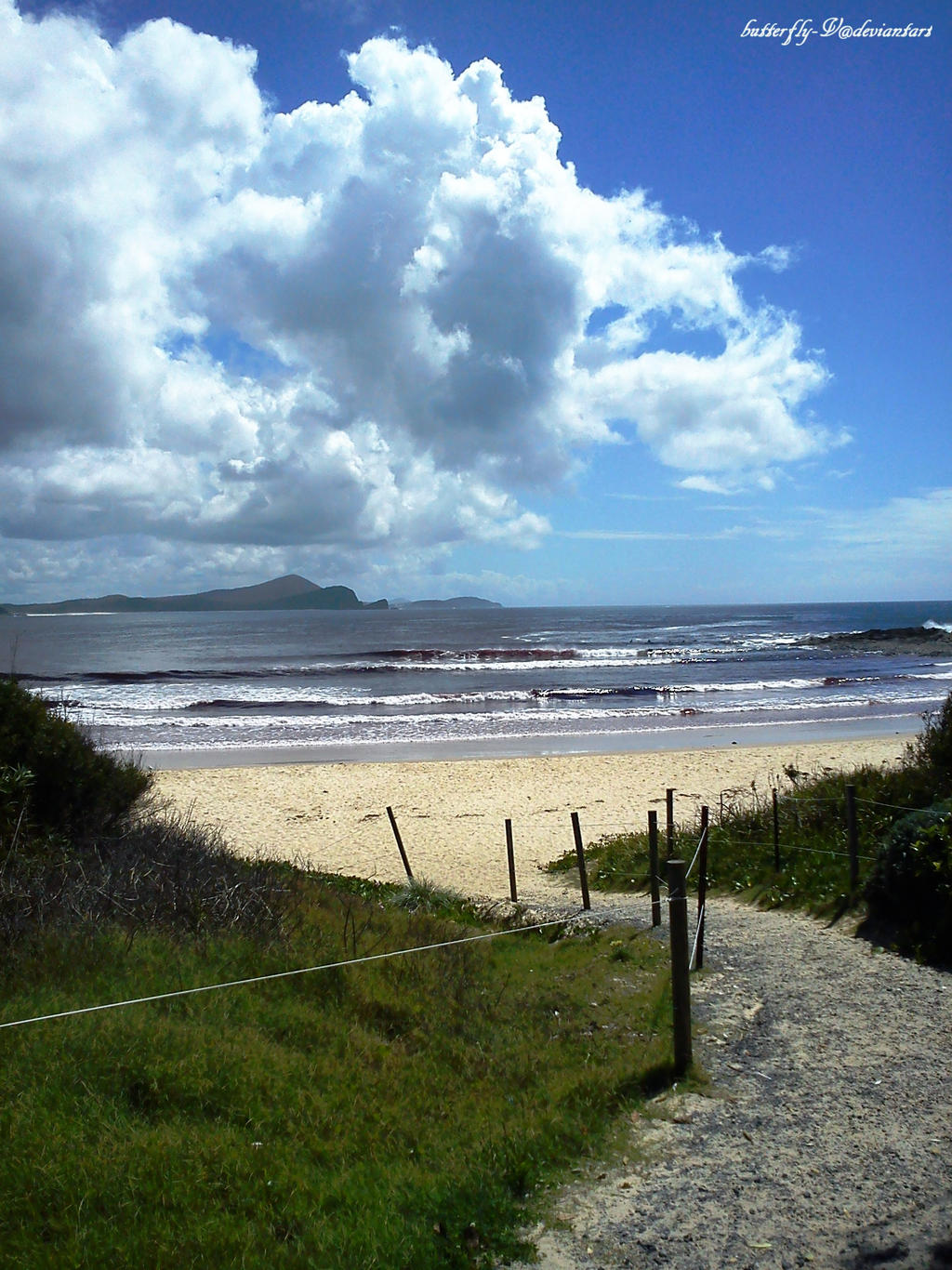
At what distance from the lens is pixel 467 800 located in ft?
60.7

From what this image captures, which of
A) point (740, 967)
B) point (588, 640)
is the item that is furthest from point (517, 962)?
point (588, 640)

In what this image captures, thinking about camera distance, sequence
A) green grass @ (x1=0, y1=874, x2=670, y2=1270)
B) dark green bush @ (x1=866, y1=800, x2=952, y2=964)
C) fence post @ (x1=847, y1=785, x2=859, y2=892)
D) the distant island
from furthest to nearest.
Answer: the distant island < fence post @ (x1=847, y1=785, x2=859, y2=892) < dark green bush @ (x1=866, y1=800, x2=952, y2=964) < green grass @ (x1=0, y1=874, x2=670, y2=1270)

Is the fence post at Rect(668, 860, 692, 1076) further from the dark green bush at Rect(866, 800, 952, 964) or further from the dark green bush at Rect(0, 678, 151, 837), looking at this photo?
the dark green bush at Rect(0, 678, 151, 837)

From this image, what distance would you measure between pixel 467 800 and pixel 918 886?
1205 cm

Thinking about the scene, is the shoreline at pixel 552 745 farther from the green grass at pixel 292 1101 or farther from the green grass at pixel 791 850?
the green grass at pixel 292 1101

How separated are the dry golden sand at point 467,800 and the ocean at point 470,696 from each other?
2904 mm

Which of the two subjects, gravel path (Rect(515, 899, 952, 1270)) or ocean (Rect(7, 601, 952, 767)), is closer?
gravel path (Rect(515, 899, 952, 1270))

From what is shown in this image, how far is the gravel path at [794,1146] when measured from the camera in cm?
348

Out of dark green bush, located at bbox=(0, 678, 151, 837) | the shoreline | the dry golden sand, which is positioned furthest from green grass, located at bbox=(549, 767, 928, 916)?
the shoreline

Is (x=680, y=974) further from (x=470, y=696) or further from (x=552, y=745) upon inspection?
(x=470, y=696)

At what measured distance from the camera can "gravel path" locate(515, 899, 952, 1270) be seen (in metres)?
3.48

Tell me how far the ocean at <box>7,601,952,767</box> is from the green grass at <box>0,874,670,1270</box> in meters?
5.86

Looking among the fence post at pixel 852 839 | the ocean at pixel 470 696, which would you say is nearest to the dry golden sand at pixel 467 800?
the ocean at pixel 470 696

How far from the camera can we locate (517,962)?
7105mm
